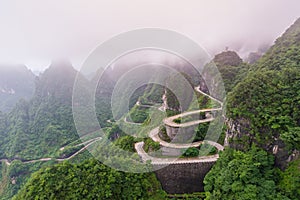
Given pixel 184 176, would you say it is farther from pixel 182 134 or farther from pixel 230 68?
pixel 230 68

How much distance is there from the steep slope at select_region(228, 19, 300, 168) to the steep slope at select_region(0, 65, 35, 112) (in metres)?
58.5

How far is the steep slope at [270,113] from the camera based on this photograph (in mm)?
7293

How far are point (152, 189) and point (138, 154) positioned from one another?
2414mm

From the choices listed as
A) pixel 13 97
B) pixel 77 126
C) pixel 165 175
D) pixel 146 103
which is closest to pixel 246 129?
pixel 165 175

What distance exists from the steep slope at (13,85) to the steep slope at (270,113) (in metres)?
58.5

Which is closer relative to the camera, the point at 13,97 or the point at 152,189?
the point at 152,189

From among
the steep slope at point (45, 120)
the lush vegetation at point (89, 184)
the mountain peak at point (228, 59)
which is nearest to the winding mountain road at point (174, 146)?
the lush vegetation at point (89, 184)

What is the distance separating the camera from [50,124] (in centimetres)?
2956

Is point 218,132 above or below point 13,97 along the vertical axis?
below

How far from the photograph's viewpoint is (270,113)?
26.4ft

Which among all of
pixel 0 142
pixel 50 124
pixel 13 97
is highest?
pixel 13 97

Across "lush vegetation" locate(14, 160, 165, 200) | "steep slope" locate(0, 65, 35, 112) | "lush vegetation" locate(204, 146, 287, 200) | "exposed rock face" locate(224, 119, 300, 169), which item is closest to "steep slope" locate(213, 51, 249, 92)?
"exposed rock face" locate(224, 119, 300, 169)

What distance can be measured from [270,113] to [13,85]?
66.0 m

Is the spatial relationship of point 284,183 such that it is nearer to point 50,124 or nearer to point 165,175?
point 165,175
